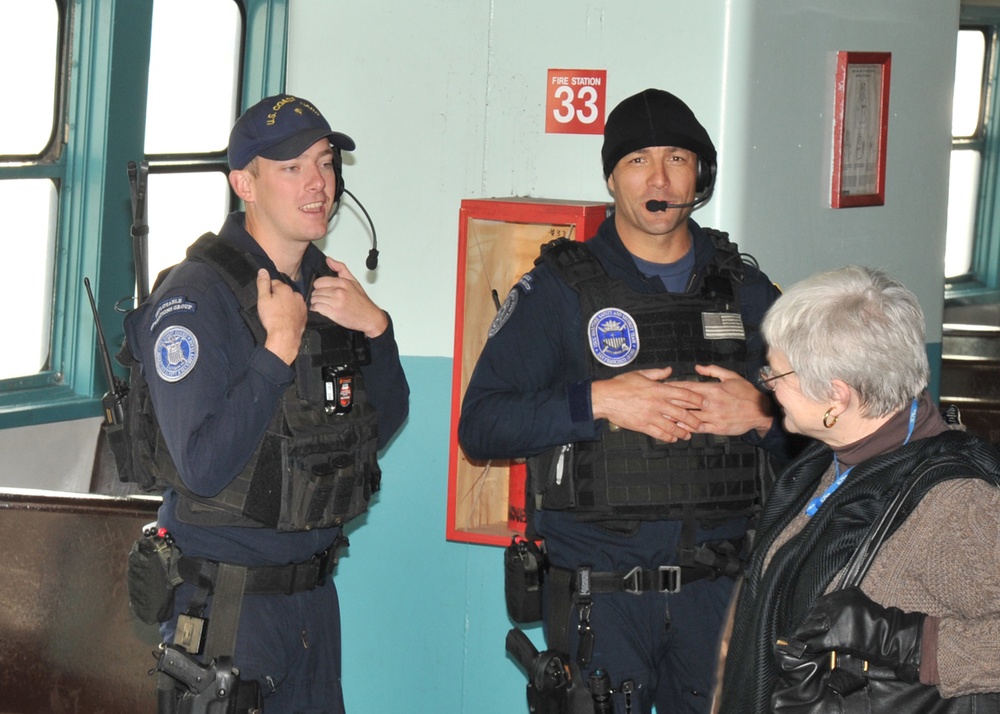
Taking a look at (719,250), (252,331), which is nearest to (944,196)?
(719,250)

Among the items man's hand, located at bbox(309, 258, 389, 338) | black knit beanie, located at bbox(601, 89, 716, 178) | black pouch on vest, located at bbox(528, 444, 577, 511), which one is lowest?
black pouch on vest, located at bbox(528, 444, 577, 511)

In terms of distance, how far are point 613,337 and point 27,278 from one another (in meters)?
2.26

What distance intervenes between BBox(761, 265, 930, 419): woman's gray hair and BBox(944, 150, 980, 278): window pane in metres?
5.18


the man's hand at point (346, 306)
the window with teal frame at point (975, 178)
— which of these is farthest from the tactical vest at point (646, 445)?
the window with teal frame at point (975, 178)

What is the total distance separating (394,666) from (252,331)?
1.52 meters

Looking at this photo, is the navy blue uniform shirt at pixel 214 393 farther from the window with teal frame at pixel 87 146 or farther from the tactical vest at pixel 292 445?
the window with teal frame at pixel 87 146

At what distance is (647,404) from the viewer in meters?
2.82

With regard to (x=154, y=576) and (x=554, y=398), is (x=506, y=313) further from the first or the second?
(x=154, y=576)

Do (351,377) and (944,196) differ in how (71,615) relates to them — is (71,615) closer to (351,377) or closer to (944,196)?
(351,377)

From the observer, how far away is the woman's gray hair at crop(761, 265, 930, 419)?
6.63 ft

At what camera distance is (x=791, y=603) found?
2066 mm

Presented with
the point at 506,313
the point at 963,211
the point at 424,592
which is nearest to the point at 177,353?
the point at 506,313

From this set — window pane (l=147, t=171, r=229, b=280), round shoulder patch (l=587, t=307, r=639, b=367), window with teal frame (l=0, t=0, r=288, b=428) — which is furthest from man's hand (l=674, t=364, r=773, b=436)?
window pane (l=147, t=171, r=229, b=280)

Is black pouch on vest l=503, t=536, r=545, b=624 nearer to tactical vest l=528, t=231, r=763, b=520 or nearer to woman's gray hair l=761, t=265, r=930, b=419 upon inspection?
tactical vest l=528, t=231, r=763, b=520
